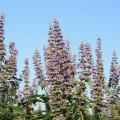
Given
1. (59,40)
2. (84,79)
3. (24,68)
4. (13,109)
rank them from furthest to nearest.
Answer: (24,68), (13,109), (84,79), (59,40)

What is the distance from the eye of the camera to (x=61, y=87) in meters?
10.2

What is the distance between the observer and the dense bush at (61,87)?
10.3 metres

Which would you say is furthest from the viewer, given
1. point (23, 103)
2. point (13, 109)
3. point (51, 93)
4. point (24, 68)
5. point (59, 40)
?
point (24, 68)

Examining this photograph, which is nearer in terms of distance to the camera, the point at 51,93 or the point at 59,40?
the point at 51,93

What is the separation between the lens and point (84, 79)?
12336mm

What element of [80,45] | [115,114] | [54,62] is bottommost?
[115,114]

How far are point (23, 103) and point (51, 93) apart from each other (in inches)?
165

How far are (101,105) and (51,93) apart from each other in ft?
10.0

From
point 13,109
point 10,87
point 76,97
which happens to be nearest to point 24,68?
point 10,87

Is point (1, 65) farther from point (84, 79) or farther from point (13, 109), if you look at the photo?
point (84, 79)

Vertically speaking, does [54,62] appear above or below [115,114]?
above

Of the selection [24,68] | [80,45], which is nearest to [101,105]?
[80,45]

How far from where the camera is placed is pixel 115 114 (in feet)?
44.2

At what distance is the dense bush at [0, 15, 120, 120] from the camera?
1030cm
